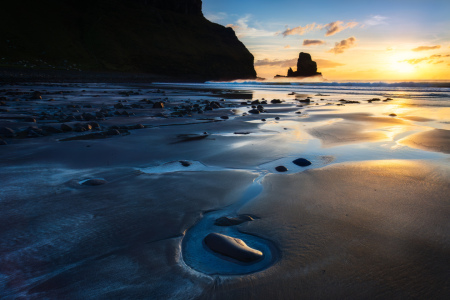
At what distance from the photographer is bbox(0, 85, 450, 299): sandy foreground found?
4.02 ft

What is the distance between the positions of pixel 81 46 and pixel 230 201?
287ft

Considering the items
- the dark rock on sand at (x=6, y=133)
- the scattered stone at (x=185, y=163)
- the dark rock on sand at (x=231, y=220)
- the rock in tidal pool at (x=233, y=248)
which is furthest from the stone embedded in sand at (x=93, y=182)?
the dark rock on sand at (x=6, y=133)

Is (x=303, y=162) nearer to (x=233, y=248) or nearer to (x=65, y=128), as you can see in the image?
(x=233, y=248)

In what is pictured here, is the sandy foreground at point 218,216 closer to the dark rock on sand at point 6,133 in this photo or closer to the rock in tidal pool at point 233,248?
the rock in tidal pool at point 233,248

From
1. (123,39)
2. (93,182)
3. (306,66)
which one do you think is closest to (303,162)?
(93,182)

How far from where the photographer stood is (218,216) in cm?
194

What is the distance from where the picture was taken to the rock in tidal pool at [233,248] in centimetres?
142

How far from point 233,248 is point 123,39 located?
313 ft

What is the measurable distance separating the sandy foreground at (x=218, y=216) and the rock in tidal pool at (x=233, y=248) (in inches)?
1.7

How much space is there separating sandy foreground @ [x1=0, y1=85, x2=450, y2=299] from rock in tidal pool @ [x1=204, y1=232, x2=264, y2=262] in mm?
44

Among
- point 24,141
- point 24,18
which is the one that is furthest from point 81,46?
point 24,141

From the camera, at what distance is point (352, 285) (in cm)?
123

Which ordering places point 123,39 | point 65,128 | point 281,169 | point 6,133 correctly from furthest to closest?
point 123,39 < point 65,128 < point 6,133 < point 281,169

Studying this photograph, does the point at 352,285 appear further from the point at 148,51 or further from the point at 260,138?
the point at 148,51
